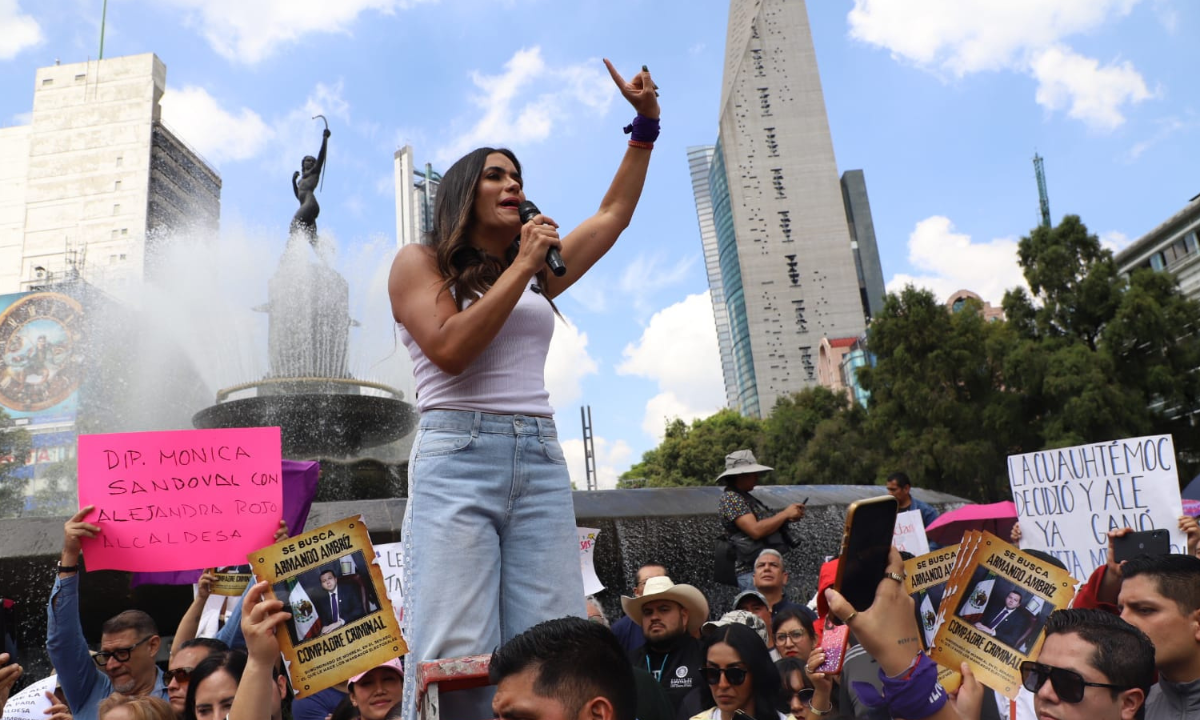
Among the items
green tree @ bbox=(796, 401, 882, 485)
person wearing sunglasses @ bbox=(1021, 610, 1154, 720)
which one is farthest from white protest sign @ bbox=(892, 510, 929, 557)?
green tree @ bbox=(796, 401, 882, 485)

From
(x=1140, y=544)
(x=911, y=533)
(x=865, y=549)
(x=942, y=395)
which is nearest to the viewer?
(x=865, y=549)

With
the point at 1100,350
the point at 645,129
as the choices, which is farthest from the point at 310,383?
the point at 1100,350

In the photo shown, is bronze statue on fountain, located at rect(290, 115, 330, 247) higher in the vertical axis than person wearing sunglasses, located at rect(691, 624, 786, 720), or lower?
higher

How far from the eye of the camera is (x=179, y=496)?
344 centimetres

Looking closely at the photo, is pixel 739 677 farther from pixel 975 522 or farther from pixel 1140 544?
pixel 975 522

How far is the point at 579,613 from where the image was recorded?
2326mm

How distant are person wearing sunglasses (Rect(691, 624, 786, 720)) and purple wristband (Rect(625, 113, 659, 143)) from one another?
2410mm

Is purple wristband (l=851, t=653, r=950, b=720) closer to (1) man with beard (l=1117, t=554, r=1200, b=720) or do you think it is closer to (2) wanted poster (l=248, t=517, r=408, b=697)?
(2) wanted poster (l=248, t=517, r=408, b=697)

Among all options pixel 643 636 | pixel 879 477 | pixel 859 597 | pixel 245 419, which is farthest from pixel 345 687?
pixel 879 477

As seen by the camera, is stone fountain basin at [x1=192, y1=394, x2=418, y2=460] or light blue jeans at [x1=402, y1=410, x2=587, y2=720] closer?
light blue jeans at [x1=402, y1=410, x2=587, y2=720]

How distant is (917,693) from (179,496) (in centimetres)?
256

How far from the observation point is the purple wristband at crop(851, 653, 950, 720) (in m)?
2.11

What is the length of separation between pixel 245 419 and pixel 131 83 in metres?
74.8

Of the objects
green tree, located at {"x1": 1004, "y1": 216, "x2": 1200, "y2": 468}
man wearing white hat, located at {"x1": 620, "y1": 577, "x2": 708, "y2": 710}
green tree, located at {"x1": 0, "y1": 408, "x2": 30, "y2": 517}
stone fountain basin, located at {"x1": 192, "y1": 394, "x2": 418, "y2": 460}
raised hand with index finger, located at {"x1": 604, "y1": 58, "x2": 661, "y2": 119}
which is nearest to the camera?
raised hand with index finger, located at {"x1": 604, "y1": 58, "x2": 661, "y2": 119}
